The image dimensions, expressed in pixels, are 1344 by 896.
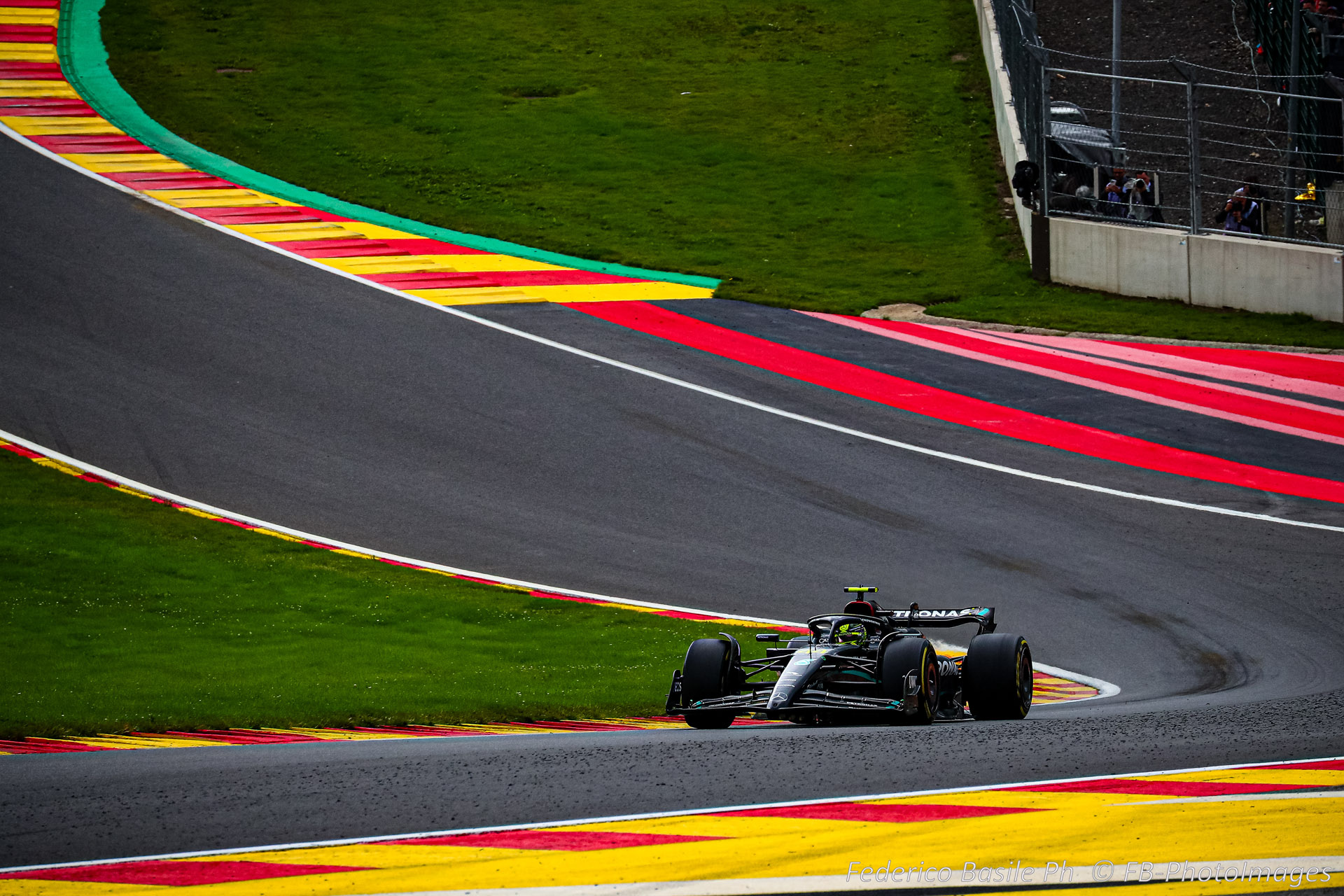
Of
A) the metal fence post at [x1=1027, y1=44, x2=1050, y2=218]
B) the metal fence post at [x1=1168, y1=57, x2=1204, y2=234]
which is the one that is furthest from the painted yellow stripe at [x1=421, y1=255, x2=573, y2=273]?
the metal fence post at [x1=1168, y1=57, x2=1204, y2=234]

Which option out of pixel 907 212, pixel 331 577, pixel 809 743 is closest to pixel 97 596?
pixel 331 577

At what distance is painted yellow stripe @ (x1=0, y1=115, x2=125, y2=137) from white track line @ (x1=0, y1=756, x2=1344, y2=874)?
26782mm

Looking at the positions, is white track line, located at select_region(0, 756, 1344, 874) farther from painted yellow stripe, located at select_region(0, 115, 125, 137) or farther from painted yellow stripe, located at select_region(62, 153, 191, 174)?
painted yellow stripe, located at select_region(0, 115, 125, 137)

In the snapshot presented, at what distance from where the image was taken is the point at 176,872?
642 cm

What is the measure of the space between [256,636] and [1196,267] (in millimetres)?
17502

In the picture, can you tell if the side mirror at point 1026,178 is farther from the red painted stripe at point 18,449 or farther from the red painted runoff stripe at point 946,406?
the red painted stripe at point 18,449

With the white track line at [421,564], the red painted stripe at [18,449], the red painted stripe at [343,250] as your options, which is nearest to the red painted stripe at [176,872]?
the white track line at [421,564]

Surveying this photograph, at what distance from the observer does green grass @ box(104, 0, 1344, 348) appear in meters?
26.7

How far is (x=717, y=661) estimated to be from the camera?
34.4 ft

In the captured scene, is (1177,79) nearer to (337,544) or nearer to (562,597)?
(562,597)

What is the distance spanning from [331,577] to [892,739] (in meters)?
8.29

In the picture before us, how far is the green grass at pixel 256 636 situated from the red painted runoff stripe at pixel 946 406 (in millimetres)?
6942

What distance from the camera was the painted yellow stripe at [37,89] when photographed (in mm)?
32188

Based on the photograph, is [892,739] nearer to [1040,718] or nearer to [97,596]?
[1040,718]
